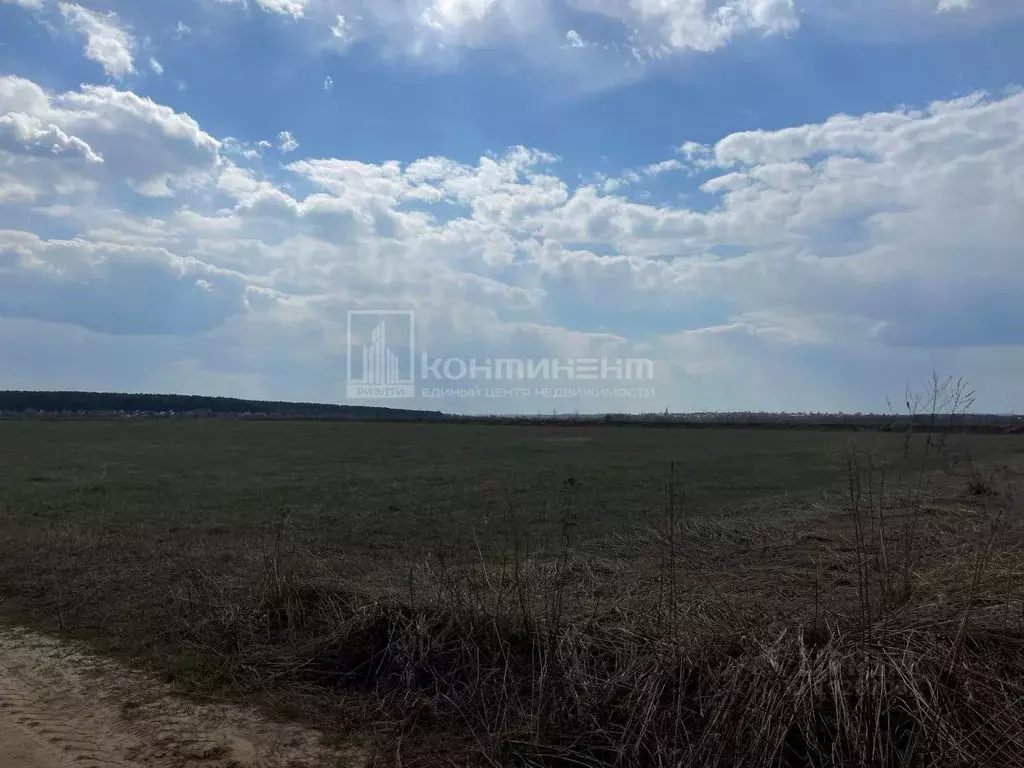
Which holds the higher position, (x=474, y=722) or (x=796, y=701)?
(x=796, y=701)

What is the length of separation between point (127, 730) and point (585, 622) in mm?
3318

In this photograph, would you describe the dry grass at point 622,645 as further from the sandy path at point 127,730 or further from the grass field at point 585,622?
the sandy path at point 127,730

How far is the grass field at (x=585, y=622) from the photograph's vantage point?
4.21 metres

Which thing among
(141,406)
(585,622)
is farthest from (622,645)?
(141,406)

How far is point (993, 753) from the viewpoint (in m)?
3.72

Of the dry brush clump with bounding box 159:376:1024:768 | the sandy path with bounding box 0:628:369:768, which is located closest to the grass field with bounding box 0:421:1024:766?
the dry brush clump with bounding box 159:376:1024:768

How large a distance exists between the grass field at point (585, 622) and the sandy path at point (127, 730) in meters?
0.37

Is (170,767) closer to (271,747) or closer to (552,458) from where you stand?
(271,747)

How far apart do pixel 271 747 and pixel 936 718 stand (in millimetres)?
3952

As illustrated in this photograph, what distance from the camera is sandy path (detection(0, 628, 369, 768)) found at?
4.69 metres

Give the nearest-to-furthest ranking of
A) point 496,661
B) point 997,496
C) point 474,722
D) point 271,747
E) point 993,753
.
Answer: point 993,753
point 271,747
point 474,722
point 496,661
point 997,496

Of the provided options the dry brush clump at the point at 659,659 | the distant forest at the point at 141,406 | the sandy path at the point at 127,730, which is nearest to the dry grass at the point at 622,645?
the dry brush clump at the point at 659,659

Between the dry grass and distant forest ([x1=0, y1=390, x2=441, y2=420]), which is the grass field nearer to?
the dry grass

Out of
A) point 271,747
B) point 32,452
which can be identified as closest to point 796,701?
point 271,747
